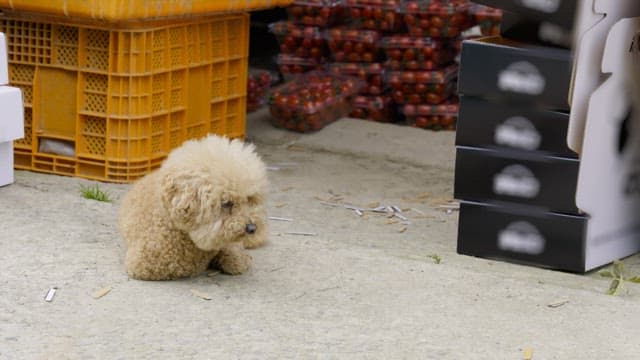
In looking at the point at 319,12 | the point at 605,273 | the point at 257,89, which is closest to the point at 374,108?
the point at 319,12

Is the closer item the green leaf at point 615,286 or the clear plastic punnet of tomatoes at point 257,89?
the green leaf at point 615,286

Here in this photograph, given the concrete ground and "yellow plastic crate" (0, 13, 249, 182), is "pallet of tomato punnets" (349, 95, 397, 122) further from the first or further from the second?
the concrete ground

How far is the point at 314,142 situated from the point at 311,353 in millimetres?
3705

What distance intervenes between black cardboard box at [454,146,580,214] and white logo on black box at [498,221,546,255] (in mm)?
111

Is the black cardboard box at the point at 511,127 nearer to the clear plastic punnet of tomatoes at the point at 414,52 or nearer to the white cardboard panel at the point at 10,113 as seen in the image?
the white cardboard panel at the point at 10,113

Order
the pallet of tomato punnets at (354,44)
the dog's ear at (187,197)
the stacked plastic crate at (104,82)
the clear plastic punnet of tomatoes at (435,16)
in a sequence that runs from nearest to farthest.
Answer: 1. the dog's ear at (187,197)
2. the stacked plastic crate at (104,82)
3. the clear plastic punnet of tomatoes at (435,16)
4. the pallet of tomato punnets at (354,44)

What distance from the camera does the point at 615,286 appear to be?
190 inches

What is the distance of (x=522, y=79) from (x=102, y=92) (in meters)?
2.39

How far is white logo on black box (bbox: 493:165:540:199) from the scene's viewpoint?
4934 mm

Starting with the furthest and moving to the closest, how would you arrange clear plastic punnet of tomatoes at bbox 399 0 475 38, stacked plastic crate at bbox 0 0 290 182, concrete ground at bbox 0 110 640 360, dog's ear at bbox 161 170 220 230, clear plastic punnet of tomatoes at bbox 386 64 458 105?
clear plastic punnet of tomatoes at bbox 386 64 458 105
clear plastic punnet of tomatoes at bbox 399 0 475 38
stacked plastic crate at bbox 0 0 290 182
dog's ear at bbox 161 170 220 230
concrete ground at bbox 0 110 640 360

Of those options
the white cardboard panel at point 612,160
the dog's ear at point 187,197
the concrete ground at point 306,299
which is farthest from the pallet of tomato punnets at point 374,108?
the dog's ear at point 187,197

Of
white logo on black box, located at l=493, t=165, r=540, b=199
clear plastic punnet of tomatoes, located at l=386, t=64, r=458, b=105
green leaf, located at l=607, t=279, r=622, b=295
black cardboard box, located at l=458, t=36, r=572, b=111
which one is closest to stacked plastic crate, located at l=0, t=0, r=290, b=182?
clear plastic punnet of tomatoes, located at l=386, t=64, r=458, b=105

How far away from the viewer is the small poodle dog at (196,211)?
430 centimetres

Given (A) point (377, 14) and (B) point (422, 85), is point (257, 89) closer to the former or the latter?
(A) point (377, 14)
